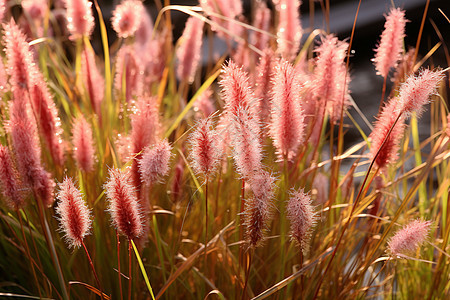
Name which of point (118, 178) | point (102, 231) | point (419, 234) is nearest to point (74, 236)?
point (118, 178)

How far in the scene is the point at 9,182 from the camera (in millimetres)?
701

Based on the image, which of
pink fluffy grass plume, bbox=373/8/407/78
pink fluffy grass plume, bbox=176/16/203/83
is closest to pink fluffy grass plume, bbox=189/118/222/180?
pink fluffy grass plume, bbox=373/8/407/78

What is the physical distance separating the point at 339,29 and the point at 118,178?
2.71m

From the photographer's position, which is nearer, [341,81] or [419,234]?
[419,234]

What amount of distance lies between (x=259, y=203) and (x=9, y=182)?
0.33 m

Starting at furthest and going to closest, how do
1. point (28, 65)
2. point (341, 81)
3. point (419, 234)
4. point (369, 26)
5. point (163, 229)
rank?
point (369, 26), point (163, 229), point (341, 81), point (28, 65), point (419, 234)

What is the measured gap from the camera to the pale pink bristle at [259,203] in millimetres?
607

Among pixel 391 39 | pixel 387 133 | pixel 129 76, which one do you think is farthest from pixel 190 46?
pixel 387 133

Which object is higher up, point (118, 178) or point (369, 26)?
point (369, 26)

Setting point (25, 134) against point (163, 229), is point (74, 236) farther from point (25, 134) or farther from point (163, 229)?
point (163, 229)

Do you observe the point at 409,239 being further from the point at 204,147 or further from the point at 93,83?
the point at 93,83

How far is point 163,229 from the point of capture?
1110 millimetres

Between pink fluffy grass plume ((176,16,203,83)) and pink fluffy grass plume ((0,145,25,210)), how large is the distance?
0.64 meters

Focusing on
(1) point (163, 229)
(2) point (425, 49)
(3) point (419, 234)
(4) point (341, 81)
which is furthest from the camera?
(2) point (425, 49)
